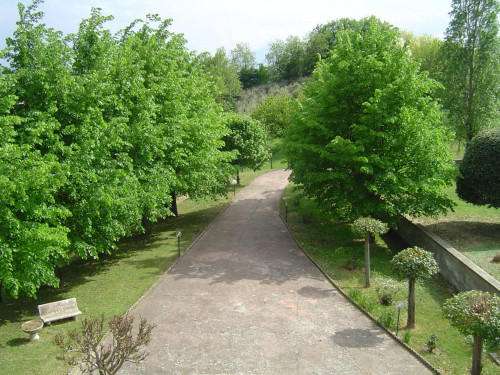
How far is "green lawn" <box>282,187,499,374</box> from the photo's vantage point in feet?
36.4

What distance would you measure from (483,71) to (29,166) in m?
34.0

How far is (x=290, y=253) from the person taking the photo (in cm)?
2003

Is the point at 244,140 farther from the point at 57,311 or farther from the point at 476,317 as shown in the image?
the point at 476,317

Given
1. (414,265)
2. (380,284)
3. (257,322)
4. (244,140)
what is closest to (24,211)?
(257,322)

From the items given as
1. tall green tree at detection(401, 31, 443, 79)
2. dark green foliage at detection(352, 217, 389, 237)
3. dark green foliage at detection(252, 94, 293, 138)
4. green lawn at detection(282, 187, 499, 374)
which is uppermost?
tall green tree at detection(401, 31, 443, 79)

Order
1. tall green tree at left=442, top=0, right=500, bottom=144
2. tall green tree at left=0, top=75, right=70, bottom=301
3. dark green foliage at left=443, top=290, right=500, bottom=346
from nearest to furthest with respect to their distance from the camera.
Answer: dark green foliage at left=443, top=290, right=500, bottom=346, tall green tree at left=0, top=75, right=70, bottom=301, tall green tree at left=442, top=0, right=500, bottom=144

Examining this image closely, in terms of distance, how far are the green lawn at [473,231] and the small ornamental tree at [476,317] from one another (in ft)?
17.2

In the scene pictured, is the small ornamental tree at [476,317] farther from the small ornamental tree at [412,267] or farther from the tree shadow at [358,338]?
the tree shadow at [358,338]

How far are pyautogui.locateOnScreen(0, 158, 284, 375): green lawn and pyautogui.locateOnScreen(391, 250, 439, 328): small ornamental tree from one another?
980 cm

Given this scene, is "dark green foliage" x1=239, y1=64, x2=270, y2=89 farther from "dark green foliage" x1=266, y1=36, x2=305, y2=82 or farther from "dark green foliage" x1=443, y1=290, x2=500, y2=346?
"dark green foliage" x1=443, y1=290, x2=500, y2=346

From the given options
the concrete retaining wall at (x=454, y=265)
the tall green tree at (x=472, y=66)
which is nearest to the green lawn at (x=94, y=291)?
the concrete retaining wall at (x=454, y=265)

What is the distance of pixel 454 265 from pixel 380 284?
3083 mm

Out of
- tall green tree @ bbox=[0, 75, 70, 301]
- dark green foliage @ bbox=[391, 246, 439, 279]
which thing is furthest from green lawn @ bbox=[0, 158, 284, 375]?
dark green foliage @ bbox=[391, 246, 439, 279]

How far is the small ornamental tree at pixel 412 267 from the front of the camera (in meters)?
12.2
